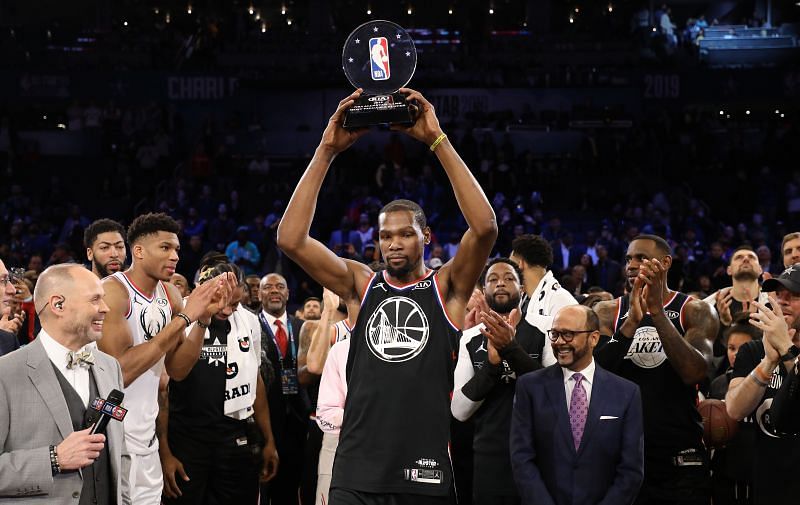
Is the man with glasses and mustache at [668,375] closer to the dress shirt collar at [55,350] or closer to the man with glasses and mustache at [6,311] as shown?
the dress shirt collar at [55,350]

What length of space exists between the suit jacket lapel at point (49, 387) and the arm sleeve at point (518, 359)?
245 centimetres

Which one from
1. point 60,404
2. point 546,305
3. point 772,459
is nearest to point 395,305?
point 60,404

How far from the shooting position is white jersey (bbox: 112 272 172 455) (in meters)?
5.89

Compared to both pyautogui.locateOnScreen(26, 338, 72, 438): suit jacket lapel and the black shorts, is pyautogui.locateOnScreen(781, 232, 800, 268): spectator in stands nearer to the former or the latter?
the black shorts

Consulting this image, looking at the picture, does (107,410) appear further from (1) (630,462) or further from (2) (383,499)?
(1) (630,462)

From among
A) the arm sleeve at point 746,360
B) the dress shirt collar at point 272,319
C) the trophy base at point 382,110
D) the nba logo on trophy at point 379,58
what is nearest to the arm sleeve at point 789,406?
the arm sleeve at point 746,360

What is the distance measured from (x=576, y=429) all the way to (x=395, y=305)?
1.41 meters

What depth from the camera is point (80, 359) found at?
4488mm

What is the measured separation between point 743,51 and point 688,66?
2.13 m

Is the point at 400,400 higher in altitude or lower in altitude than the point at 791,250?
lower

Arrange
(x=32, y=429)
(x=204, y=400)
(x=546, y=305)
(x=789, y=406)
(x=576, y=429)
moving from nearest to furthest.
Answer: (x=32, y=429), (x=789, y=406), (x=576, y=429), (x=546, y=305), (x=204, y=400)

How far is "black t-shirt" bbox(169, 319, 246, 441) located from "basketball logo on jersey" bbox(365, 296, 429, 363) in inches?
105

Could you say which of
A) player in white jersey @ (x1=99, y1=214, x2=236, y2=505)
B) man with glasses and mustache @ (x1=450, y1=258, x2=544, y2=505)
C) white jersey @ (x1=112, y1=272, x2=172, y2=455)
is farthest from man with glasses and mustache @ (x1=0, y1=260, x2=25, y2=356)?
man with glasses and mustache @ (x1=450, y1=258, x2=544, y2=505)

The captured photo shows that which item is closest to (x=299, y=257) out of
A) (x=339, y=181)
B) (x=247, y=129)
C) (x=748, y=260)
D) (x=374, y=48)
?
(x=374, y=48)
